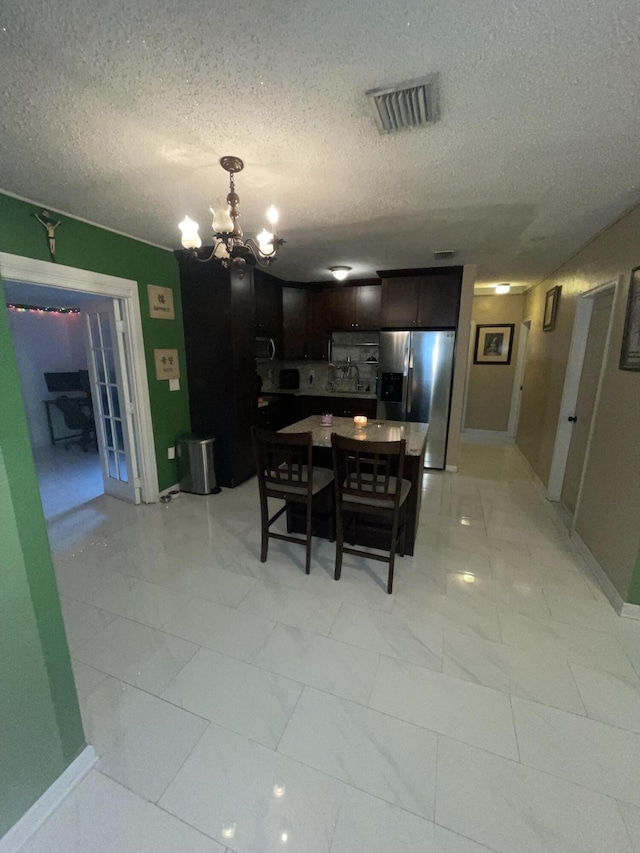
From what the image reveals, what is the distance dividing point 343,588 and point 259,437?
1129mm

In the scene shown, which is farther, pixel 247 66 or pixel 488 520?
pixel 488 520

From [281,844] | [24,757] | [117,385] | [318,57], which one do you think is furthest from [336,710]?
→ [117,385]

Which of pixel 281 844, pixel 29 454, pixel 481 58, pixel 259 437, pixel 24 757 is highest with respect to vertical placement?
pixel 481 58

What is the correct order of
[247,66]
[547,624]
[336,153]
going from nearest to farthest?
[247,66]
[336,153]
[547,624]

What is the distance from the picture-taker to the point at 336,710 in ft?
4.86

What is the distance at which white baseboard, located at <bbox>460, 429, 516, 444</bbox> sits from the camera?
5863 mm

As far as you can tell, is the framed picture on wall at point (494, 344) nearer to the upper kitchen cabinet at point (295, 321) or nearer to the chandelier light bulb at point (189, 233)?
the upper kitchen cabinet at point (295, 321)

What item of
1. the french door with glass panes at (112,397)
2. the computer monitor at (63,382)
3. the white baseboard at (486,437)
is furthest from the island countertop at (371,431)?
the computer monitor at (63,382)

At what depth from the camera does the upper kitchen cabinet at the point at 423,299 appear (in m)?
4.13

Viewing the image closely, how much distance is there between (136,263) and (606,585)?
444 cm

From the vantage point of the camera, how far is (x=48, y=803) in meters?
1.14

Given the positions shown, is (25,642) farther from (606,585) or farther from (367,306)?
(367,306)

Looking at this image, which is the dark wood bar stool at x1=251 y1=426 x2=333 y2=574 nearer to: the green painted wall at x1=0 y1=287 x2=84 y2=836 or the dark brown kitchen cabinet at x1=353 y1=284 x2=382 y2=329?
the green painted wall at x1=0 y1=287 x2=84 y2=836

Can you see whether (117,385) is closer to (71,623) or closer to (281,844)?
(71,623)
